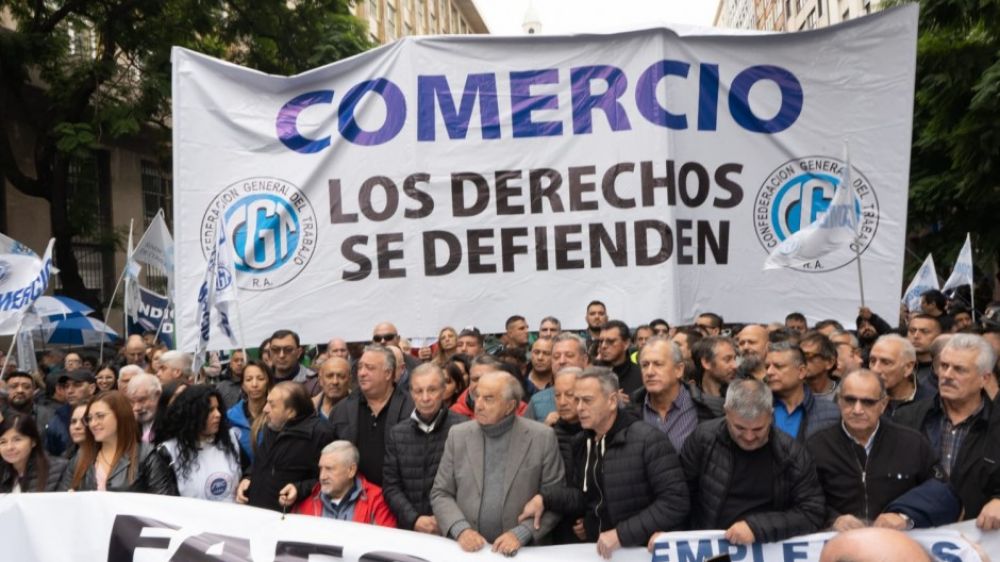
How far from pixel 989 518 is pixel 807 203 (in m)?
3.88

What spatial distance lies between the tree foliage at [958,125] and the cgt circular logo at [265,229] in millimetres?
6786

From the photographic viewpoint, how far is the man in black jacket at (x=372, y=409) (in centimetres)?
564

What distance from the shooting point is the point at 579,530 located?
4816 millimetres

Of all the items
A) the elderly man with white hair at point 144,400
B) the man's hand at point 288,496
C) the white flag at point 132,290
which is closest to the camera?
the man's hand at point 288,496

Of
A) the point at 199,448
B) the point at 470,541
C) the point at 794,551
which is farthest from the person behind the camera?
the point at 199,448

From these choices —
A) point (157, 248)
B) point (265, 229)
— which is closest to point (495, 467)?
point (265, 229)

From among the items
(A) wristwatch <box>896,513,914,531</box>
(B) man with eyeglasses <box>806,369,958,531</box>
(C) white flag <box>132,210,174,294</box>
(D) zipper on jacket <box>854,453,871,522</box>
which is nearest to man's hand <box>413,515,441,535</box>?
(B) man with eyeglasses <box>806,369,958,531</box>

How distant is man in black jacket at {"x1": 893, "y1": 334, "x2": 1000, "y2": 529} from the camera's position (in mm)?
4410

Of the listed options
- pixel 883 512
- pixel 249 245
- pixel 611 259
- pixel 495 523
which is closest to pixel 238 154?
pixel 249 245

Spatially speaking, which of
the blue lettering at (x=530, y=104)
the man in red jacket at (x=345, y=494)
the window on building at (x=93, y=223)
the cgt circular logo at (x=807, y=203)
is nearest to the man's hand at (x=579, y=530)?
the man in red jacket at (x=345, y=494)

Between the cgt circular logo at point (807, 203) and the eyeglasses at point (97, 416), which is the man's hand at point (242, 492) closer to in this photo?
the eyeglasses at point (97, 416)

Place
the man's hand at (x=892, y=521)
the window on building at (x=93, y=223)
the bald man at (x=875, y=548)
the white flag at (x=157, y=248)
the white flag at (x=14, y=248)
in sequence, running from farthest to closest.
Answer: the window on building at (x=93, y=223), the white flag at (x=157, y=248), the white flag at (x=14, y=248), the man's hand at (x=892, y=521), the bald man at (x=875, y=548)

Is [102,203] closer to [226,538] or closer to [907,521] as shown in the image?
[226,538]

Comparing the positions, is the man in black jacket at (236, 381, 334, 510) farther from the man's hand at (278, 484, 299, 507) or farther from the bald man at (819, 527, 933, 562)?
the bald man at (819, 527, 933, 562)
